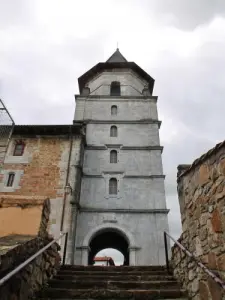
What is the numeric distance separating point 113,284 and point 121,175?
10.7m

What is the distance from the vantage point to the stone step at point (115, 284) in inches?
198

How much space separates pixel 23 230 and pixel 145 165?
1229 centimetres

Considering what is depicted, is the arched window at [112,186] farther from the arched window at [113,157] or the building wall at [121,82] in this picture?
the building wall at [121,82]

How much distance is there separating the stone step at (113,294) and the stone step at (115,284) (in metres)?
0.36

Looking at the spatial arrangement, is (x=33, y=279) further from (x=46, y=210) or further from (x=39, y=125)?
(x=39, y=125)

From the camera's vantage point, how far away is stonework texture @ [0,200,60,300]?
10.4 ft

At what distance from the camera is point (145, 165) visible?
53.2 ft

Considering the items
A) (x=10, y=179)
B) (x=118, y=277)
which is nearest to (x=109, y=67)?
(x=10, y=179)

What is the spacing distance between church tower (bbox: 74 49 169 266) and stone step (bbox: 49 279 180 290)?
25.7 ft

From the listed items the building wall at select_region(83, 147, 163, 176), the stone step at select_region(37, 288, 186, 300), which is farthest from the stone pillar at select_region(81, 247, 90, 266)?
the stone step at select_region(37, 288, 186, 300)

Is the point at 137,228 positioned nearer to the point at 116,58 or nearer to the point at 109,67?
the point at 109,67

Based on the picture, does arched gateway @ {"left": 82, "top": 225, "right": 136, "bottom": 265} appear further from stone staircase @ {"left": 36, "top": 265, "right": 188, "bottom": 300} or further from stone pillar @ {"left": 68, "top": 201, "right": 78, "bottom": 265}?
stone staircase @ {"left": 36, "top": 265, "right": 188, "bottom": 300}

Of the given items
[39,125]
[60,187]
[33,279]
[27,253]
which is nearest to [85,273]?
[33,279]

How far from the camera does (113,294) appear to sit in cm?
459
